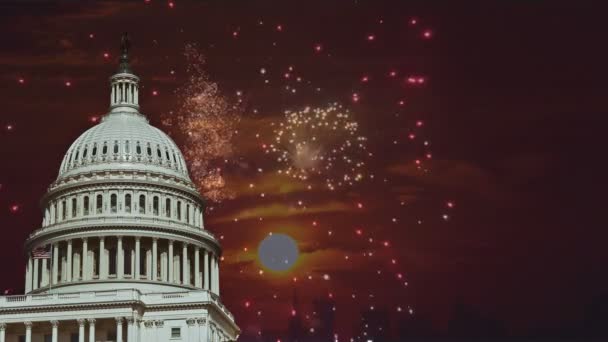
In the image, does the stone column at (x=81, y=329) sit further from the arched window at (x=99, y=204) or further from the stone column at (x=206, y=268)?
the stone column at (x=206, y=268)

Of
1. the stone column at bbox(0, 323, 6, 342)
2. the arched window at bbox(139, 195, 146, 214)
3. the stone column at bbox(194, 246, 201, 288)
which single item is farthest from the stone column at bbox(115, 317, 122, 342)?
the arched window at bbox(139, 195, 146, 214)

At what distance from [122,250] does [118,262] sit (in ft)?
6.93

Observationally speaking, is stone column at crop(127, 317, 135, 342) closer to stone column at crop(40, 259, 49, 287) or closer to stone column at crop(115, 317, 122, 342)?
stone column at crop(115, 317, 122, 342)

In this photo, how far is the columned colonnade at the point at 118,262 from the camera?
5207 inches

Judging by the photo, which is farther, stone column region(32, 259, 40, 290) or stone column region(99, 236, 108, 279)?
stone column region(32, 259, 40, 290)

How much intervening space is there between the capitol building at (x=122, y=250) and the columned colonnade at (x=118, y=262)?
0.36 feet

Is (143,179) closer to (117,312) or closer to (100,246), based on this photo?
(100,246)

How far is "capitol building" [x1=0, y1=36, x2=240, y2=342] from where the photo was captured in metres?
116

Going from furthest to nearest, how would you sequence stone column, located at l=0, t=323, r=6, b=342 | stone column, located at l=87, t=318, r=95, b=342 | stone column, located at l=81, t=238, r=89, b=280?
stone column, located at l=81, t=238, r=89, b=280
stone column, located at l=0, t=323, r=6, b=342
stone column, located at l=87, t=318, r=95, b=342

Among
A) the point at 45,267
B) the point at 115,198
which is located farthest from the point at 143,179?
the point at 45,267

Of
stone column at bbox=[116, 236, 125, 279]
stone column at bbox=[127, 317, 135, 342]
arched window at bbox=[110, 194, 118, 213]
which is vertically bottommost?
stone column at bbox=[127, 317, 135, 342]

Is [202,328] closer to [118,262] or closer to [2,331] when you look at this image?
[118,262]

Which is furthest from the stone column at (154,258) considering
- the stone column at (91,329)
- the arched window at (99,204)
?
the stone column at (91,329)

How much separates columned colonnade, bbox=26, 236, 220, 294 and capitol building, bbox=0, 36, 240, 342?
11 cm
